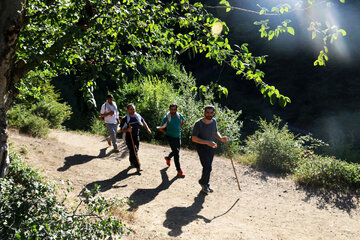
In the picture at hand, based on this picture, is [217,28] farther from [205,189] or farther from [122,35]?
[205,189]

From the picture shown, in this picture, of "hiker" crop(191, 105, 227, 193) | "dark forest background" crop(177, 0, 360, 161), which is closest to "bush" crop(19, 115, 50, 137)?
"hiker" crop(191, 105, 227, 193)

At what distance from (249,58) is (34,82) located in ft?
24.0

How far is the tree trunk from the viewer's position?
3.21 meters

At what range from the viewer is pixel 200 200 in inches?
251

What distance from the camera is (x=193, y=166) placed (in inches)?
359

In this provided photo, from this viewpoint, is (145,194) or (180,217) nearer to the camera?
(180,217)

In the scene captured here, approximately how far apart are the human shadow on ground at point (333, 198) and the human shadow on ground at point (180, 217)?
2.96m

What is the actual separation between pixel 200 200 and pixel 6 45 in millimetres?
4633

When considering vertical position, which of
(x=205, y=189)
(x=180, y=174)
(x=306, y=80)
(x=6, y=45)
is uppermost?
(x=6, y=45)

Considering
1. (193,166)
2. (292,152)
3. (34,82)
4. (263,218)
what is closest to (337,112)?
(292,152)

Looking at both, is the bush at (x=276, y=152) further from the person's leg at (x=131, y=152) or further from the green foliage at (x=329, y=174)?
the person's leg at (x=131, y=152)

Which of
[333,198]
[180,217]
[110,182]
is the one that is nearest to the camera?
[180,217]

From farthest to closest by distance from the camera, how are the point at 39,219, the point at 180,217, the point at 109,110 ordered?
Answer: the point at 109,110 → the point at 180,217 → the point at 39,219

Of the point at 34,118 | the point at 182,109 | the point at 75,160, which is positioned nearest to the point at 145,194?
the point at 75,160
